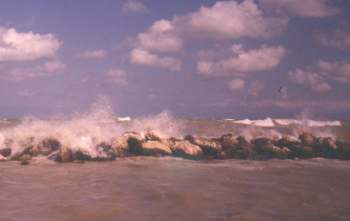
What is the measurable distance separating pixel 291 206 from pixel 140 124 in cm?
2008

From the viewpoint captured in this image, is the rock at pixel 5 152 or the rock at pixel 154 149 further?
the rock at pixel 154 149

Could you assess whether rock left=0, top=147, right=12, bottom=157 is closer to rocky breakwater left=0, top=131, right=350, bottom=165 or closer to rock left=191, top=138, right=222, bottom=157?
rocky breakwater left=0, top=131, right=350, bottom=165

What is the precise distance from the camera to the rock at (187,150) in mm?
20672

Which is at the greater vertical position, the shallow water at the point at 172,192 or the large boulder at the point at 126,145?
the large boulder at the point at 126,145

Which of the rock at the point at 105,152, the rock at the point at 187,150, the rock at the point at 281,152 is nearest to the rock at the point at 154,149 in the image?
the rock at the point at 187,150

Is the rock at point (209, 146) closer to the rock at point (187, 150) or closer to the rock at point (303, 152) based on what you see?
the rock at point (187, 150)

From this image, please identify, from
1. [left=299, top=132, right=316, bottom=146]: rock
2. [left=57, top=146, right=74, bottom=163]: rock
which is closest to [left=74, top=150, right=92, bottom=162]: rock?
[left=57, top=146, right=74, bottom=163]: rock

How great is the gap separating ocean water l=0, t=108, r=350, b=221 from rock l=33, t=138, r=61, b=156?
0.55 meters

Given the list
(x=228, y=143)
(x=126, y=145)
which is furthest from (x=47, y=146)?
(x=228, y=143)

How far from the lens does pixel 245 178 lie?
13.8m

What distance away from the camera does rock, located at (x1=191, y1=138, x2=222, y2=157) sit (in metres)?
21.1

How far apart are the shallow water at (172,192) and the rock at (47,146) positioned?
238 cm

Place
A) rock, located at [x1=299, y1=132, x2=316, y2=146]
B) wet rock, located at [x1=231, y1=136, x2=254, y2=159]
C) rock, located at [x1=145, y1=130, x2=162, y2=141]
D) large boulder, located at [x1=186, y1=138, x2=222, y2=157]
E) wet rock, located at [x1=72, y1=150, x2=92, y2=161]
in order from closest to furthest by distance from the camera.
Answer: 1. wet rock, located at [x1=72, y1=150, x2=92, y2=161]
2. wet rock, located at [x1=231, y1=136, x2=254, y2=159]
3. large boulder, located at [x1=186, y1=138, x2=222, y2=157]
4. rock, located at [x1=145, y1=130, x2=162, y2=141]
5. rock, located at [x1=299, y1=132, x2=316, y2=146]

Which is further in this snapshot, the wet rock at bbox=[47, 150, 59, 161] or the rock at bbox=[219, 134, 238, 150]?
the rock at bbox=[219, 134, 238, 150]
